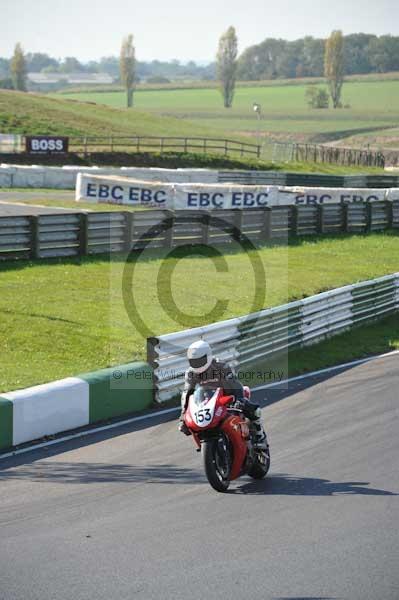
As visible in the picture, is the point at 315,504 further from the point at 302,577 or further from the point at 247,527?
the point at 302,577

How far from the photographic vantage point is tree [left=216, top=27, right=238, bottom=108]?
513 ft

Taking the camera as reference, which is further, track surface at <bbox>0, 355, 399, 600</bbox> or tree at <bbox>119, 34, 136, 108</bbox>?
tree at <bbox>119, 34, 136, 108</bbox>

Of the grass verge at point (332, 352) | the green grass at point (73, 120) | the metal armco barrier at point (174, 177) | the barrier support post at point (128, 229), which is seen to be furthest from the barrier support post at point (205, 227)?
the green grass at point (73, 120)

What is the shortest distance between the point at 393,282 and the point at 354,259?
6.69 meters

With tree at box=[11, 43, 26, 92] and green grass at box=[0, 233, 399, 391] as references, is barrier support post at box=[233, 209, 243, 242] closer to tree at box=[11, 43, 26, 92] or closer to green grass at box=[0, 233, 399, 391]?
green grass at box=[0, 233, 399, 391]

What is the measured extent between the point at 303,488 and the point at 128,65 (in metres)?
156

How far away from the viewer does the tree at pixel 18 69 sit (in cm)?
16588

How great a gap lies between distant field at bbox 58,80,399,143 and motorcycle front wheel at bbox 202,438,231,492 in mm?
82975

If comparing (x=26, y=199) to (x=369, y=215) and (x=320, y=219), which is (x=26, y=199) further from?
(x=369, y=215)

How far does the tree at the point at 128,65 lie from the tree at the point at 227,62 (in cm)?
1360

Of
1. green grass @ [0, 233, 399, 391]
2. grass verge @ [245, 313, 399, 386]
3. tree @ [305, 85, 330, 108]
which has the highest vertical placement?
tree @ [305, 85, 330, 108]

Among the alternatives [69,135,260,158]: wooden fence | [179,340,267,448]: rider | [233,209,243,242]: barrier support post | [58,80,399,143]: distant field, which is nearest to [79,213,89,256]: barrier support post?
[233,209,243,242]: barrier support post

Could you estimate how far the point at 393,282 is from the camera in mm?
22656

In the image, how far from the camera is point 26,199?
40906 millimetres
